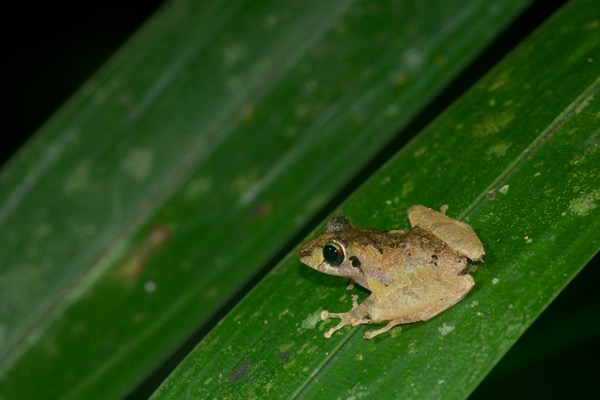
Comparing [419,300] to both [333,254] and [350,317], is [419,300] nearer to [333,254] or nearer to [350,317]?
[350,317]

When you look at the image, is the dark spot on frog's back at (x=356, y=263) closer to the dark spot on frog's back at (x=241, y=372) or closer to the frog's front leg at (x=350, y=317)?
the frog's front leg at (x=350, y=317)

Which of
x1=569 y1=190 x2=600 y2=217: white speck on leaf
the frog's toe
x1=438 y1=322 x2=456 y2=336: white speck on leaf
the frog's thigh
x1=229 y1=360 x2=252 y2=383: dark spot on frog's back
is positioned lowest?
x1=229 y1=360 x2=252 y2=383: dark spot on frog's back

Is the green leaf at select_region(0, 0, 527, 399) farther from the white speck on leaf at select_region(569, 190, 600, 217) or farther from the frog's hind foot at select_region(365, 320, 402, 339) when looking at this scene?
the white speck on leaf at select_region(569, 190, 600, 217)

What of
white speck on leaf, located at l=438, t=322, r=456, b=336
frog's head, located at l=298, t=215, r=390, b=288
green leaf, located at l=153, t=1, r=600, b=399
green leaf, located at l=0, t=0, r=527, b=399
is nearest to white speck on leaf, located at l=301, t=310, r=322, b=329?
green leaf, located at l=153, t=1, r=600, b=399

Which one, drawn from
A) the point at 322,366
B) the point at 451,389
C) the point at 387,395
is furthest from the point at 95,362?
the point at 451,389

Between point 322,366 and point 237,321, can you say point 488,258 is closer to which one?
point 322,366

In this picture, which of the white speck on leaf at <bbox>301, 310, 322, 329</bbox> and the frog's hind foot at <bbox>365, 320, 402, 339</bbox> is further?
the white speck on leaf at <bbox>301, 310, 322, 329</bbox>

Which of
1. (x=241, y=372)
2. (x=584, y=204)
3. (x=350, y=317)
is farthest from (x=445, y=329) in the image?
(x=241, y=372)
